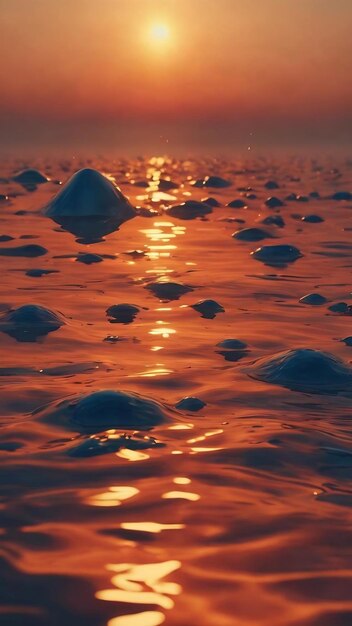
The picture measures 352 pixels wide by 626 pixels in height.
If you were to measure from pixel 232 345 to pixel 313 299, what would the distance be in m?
1.43

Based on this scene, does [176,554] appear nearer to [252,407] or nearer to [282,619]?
[282,619]

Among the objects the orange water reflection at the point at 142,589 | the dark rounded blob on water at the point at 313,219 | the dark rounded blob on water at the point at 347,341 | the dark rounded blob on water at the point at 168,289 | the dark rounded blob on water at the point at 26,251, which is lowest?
the orange water reflection at the point at 142,589

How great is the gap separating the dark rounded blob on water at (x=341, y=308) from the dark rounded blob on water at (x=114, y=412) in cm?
236

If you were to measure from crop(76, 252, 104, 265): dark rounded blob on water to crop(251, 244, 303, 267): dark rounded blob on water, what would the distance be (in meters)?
1.19

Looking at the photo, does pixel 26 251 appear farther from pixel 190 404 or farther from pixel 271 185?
pixel 271 185

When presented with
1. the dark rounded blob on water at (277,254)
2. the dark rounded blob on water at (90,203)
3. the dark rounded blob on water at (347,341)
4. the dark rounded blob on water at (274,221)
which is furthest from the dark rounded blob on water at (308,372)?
the dark rounded blob on water at (274,221)

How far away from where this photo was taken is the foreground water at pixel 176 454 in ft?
6.93

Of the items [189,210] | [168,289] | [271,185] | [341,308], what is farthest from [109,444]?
[271,185]

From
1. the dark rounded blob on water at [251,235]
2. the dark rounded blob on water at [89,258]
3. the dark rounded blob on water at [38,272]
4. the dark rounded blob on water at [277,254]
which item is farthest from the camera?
the dark rounded blob on water at [251,235]

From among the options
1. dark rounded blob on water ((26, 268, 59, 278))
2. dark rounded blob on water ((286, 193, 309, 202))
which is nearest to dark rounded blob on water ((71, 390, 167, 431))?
dark rounded blob on water ((26, 268, 59, 278))

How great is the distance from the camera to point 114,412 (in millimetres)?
3303

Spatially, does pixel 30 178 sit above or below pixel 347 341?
above

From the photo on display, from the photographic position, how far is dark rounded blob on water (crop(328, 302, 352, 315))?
554cm

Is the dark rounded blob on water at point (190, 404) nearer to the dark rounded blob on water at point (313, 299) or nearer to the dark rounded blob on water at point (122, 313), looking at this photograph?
the dark rounded blob on water at point (122, 313)
